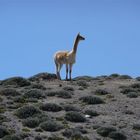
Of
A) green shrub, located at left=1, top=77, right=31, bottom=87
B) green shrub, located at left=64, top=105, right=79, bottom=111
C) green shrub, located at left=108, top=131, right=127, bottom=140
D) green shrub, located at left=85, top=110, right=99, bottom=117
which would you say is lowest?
green shrub, located at left=108, top=131, right=127, bottom=140

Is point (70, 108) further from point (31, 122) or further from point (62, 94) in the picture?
point (31, 122)

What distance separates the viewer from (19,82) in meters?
45.0

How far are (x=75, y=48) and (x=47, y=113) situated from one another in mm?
9906

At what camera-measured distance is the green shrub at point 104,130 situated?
108 ft

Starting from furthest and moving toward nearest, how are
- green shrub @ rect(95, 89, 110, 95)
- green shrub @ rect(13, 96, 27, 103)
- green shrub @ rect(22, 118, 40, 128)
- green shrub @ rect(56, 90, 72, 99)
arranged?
green shrub @ rect(95, 89, 110, 95) → green shrub @ rect(56, 90, 72, 99) → green shrub @ rect(13, 96, 27, 103) → green shrub @ rect(22, 118, 40, 128)

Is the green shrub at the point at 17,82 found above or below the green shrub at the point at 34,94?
above

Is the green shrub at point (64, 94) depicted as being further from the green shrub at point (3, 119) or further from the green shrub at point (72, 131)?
the green shrub at point (72, 131)

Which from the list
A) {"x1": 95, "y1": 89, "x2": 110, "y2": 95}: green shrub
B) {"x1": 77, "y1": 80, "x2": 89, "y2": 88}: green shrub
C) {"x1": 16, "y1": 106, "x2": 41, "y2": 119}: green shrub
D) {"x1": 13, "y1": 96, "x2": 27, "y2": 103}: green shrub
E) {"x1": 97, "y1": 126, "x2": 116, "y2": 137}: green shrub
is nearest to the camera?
{"x1": 97, "y1": 126, "x2": 116, "y2": 137}: green shrub

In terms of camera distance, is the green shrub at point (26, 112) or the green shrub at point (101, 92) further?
the green shrub at point (101, 92)

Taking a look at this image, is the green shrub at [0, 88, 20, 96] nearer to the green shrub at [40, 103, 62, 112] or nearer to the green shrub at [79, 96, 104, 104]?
the green shrub at [40, 103, 62, 112]

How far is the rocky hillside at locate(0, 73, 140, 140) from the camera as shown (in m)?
32.6

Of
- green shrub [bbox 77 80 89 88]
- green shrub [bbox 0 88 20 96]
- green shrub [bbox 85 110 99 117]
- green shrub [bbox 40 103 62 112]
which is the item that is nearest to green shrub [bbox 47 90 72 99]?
green shrub [bbox 0 88 20 96]

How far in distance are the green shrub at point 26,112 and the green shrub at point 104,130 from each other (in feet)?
→ 12.8

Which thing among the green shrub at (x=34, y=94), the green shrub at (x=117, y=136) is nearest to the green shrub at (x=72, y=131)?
the green shrub at (x=117, y=136)
